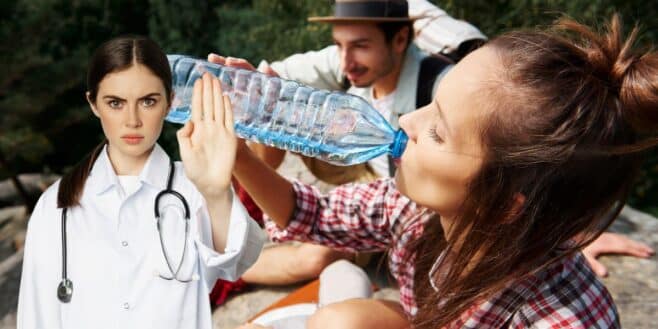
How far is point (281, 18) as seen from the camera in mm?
6152

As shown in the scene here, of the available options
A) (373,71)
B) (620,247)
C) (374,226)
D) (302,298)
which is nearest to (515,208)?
(374,226)

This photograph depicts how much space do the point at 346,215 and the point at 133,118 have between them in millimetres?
842

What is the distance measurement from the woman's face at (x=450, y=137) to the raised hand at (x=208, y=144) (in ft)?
1.40

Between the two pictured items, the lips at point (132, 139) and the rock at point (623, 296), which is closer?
the lips at point (132, 139)

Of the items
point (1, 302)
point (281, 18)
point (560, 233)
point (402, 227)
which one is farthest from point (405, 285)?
point (281, 18)

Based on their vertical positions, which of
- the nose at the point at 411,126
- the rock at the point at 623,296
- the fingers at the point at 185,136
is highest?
the fingers at the point at 185,136

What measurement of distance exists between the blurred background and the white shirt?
7.61 feet

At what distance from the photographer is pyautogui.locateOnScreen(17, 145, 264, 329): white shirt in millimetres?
1019

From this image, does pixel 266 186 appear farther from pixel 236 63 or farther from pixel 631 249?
pixel 631 249

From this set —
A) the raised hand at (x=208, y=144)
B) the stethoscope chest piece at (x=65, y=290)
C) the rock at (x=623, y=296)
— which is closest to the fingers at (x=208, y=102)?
the raised hand at (x=208, y=144)

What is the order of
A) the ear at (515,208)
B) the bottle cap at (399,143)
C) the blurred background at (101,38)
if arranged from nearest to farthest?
the ear at (515,208) → the bottle cap at (399,143) → the blurred background at (101,38)

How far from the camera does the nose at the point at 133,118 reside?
1006mm

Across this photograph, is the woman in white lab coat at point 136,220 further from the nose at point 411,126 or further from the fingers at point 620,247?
the fingers at point 620,247

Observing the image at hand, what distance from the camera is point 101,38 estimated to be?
5137mm
